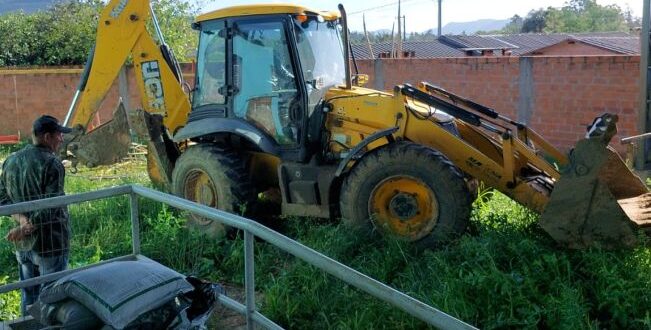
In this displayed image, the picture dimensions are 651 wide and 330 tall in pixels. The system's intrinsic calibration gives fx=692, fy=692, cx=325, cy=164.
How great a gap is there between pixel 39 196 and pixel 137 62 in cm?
370

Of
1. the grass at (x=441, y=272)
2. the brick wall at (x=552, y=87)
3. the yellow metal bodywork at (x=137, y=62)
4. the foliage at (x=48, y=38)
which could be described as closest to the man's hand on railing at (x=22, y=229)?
the grass at (x=441, y=272)

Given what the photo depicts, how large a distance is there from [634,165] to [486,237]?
15.6 feet

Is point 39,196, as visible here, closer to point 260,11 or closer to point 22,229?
point 22,229

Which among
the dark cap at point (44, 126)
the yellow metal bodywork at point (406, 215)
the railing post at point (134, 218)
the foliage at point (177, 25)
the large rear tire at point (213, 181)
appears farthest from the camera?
the foliage at point (177, 25)

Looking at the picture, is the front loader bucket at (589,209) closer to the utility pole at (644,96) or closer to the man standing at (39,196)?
the man standing at (39,196)

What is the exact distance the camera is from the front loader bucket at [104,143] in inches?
334

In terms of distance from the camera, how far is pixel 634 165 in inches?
361

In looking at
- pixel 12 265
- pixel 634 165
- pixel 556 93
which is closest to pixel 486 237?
pixel 12 265

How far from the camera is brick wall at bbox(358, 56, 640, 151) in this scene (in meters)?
10.9

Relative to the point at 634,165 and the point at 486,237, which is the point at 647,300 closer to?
the point at 486,237

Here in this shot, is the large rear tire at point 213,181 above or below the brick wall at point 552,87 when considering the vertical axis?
below

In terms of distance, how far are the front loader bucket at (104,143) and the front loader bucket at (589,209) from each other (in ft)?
18.2

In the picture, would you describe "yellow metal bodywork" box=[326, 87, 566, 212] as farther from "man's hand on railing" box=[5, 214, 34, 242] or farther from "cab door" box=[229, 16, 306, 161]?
"man's hand on railing" box=[5, 214, 34, 242]

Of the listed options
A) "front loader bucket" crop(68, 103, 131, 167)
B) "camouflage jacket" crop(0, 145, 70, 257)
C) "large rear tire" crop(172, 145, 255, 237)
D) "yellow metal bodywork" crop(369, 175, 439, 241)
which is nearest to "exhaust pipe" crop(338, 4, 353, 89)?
"yellow metal bodywork" crop(369, 175, 439, 241)
